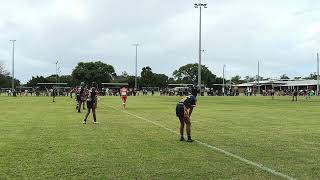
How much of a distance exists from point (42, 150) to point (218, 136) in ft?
20.8

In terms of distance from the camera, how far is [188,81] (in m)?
196

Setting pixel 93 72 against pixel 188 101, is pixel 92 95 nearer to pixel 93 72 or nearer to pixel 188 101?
pixel 188 101

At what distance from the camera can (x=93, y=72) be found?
180125 mm

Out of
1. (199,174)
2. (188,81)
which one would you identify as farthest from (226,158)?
(188,81)

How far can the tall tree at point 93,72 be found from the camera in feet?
590

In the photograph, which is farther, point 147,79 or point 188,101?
point 147,79

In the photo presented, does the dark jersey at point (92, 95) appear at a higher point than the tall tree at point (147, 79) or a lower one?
lower

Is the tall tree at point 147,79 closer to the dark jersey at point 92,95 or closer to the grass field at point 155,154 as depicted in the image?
the dark jersey at point 92,95

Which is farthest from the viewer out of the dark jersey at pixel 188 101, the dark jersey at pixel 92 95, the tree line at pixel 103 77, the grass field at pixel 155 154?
the tree line at pixel 103 77

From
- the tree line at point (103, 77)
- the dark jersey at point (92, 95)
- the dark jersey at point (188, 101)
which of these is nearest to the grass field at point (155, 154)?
the dark jersey at point (188, 101)

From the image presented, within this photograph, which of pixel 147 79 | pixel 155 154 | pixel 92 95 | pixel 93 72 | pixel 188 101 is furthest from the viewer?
pixel 147 79

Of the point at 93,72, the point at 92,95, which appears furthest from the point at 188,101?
the point at 93,72

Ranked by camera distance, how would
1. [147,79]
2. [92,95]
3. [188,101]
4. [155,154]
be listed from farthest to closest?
[147,79], [92,95], [188,101], [155,154]

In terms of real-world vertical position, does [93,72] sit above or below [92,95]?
above
